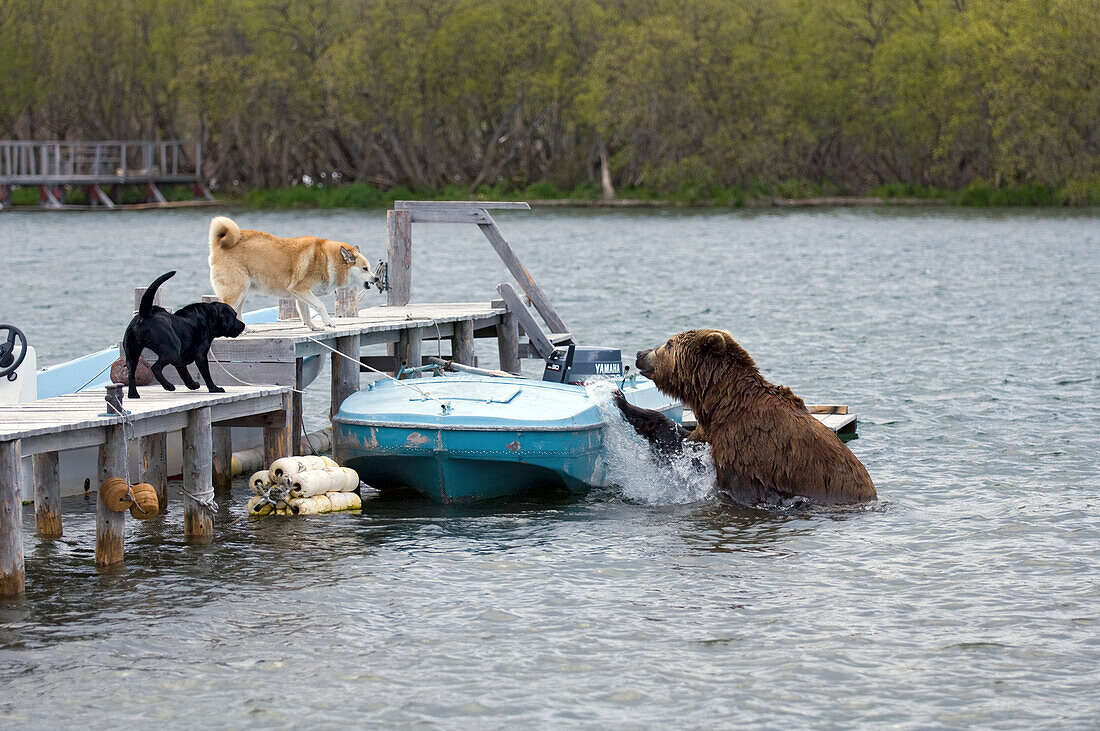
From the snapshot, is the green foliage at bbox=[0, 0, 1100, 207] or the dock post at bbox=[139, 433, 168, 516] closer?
the dock post at bbox=[139, 433, 168, 516]

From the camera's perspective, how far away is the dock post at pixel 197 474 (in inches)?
400

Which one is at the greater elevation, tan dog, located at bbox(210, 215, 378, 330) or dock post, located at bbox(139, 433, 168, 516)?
tan dog, located at bbox(210, 215, 378, 330)

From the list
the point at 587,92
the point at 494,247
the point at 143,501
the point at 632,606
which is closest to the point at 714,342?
the point at 632,606

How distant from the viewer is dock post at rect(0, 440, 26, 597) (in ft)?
28.0

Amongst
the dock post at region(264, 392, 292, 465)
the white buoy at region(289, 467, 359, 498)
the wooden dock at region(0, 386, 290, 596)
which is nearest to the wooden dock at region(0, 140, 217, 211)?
the dock post at region(264, 392, 292, 465)

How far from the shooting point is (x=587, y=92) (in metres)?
73.1

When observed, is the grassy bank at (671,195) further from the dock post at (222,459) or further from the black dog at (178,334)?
the black dog at (178,334)

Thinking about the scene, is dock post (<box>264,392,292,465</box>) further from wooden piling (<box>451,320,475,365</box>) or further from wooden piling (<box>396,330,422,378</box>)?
wooden piling (<box>451,320,475,365</box>)

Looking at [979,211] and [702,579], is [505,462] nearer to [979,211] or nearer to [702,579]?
[702,579]

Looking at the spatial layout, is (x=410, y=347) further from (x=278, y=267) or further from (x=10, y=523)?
(x=10, y=523)

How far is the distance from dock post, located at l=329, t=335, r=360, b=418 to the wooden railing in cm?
6053

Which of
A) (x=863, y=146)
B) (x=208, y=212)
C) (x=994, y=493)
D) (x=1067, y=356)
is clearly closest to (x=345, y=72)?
(x=208, y=212)

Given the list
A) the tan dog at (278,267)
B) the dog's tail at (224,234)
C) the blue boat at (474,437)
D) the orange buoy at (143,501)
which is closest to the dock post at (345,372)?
the tan dog at (278,267)

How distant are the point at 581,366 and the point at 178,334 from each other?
4.37 metres
